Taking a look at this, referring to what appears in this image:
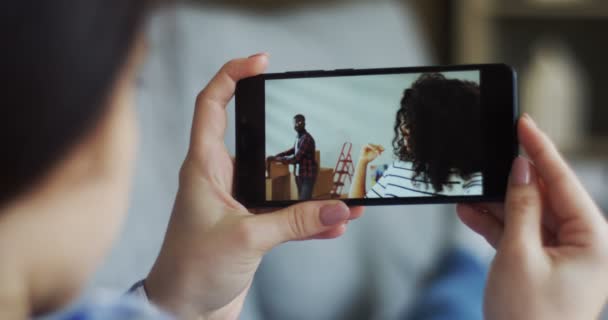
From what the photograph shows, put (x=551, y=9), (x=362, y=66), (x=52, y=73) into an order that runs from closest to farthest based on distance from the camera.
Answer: (x=52, y=73) → (x=362, y=66) → (x=551, y=9)

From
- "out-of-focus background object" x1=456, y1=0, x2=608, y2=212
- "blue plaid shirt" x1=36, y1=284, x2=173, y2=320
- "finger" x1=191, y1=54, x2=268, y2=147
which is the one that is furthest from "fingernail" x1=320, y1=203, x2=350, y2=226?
"out-of-focus background object" x1=456, y1=0, x2=608, y2=212

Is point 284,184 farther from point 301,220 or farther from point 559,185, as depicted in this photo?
point 559,185

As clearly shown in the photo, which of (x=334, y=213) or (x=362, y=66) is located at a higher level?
(x=362, y=66)

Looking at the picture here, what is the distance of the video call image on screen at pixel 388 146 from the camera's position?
0.55m

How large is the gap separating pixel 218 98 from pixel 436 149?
193mm

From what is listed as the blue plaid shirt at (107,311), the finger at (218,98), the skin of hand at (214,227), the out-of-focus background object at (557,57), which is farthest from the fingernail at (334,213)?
the out-of-focus background object at (557,57)

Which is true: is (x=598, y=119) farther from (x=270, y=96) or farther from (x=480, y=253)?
(x=270, y=96)

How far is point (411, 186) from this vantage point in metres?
0.55

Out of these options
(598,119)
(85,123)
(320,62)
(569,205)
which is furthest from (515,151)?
(598,119)

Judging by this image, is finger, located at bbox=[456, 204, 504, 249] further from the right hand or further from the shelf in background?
the shelf in background

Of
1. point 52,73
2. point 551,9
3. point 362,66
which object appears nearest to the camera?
point 52,73

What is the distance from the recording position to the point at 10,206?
308 mm

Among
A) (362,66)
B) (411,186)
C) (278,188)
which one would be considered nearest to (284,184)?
(278,188)

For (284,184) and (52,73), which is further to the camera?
(284,184)
